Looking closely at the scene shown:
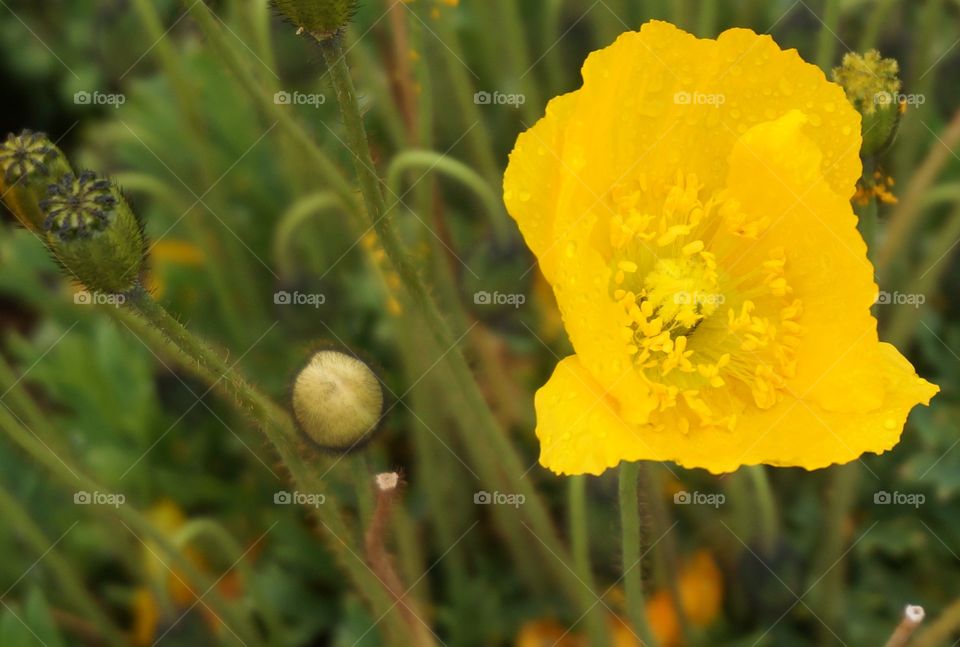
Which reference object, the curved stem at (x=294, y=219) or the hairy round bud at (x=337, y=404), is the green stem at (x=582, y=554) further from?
the curved stem at (x=294, y=219)

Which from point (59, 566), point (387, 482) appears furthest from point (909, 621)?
point (59, 566)

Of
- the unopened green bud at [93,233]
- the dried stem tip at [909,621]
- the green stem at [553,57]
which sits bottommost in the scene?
the dried stem tip at [909,621]

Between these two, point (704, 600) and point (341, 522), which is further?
point (704, 600)

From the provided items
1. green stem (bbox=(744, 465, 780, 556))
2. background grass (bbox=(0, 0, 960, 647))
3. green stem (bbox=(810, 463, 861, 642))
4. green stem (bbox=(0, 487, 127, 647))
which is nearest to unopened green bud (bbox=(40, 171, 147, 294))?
background grass (bbox=(0, 0, 960, 647))

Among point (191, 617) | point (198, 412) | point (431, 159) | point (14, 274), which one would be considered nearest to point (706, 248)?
point (431, 159)

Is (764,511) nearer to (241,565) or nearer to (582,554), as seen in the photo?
(582,554)

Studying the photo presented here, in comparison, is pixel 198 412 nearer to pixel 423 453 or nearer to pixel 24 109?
pixel 423 453

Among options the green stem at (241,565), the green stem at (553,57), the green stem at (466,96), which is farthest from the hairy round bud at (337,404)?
the green stem at (553,57)
